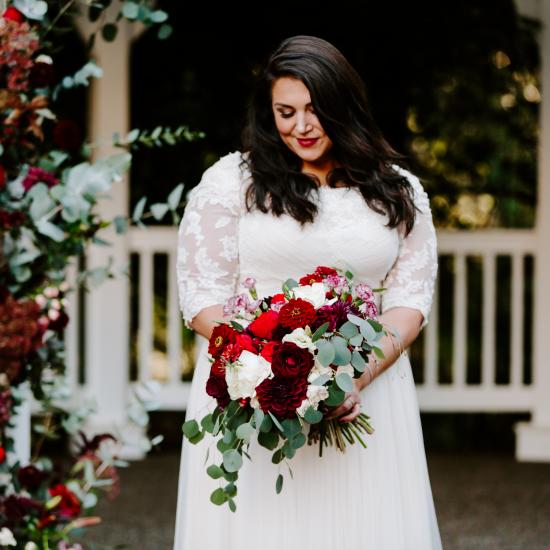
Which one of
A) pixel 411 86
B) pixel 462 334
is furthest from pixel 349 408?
pixel 411 86

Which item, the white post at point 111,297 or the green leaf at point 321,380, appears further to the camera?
the white post at point 111,297

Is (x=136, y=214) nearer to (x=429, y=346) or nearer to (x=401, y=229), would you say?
(x=401, y=229)

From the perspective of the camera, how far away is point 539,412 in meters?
6.25

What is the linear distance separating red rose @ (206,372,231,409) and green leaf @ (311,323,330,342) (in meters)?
0.22

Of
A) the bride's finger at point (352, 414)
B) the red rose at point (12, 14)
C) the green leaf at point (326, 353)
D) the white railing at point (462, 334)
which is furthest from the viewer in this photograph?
the white railing at point (462, 334)

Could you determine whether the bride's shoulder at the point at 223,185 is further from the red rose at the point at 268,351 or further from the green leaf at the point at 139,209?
the red rose at the point at 268,351

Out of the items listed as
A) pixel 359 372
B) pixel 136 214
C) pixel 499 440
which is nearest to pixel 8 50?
pixel 136 214

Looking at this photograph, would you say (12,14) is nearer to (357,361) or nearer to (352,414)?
(357,361)

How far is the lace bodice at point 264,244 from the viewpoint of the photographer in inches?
108

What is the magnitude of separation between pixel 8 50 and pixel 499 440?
625 cm

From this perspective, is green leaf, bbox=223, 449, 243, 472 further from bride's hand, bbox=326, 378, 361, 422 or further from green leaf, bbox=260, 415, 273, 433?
bride's hand, bbox=326, 378, 361, 422

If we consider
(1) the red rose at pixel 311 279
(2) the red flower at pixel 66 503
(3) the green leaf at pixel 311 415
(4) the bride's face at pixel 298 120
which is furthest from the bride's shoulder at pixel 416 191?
(2) the red flower at pixel 66 503

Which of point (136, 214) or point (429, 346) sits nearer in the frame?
point (136, 214)

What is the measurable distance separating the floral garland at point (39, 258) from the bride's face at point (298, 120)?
0.31 meters
